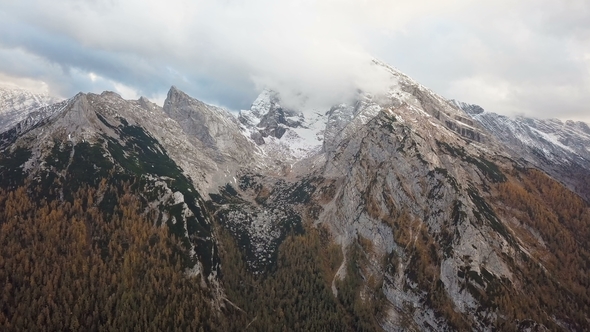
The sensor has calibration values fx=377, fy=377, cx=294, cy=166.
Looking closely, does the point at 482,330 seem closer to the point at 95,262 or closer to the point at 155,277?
the point at 155,277

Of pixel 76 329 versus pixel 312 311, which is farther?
pixel 312 311

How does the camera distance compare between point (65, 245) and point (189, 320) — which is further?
point (65, 245)

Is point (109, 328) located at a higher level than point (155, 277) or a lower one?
lower

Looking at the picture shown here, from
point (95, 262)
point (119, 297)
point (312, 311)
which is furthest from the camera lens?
point (312, 311)

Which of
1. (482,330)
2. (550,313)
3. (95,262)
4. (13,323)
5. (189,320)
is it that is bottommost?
(13,323)

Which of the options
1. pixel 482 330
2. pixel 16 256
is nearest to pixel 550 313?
pixel 482 330

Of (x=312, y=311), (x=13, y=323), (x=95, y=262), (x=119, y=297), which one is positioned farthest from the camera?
(x=312, y=311)

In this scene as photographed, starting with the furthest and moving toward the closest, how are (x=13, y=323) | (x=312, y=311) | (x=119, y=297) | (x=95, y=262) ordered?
(x=312, y=311) → (x=95, y=262) → (x=119, y=297) → (x=13, y=323)

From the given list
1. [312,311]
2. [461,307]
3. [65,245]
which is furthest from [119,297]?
[461,307]

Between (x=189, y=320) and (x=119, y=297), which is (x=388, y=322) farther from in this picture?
(x=119, y=297)
